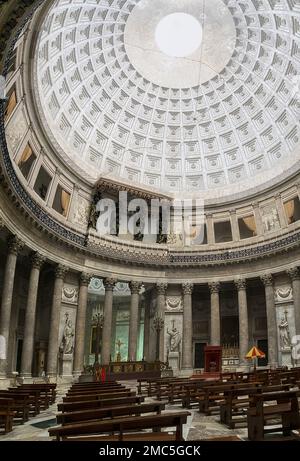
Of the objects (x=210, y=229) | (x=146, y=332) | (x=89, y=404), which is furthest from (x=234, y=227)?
(x=89, y=404)

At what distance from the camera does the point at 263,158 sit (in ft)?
117

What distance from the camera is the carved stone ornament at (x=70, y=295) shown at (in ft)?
99.9

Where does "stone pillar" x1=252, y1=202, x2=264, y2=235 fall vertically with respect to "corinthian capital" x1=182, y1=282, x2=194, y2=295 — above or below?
above

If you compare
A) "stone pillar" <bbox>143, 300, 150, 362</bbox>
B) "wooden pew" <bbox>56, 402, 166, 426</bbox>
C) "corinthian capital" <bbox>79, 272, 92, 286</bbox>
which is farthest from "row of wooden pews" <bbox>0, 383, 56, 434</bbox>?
"stone pillar" <bbox>143, 300, 150, 362</bbox>

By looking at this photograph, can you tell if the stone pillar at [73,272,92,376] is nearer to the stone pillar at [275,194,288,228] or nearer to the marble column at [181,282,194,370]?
the marble column at [181,282,194,370]

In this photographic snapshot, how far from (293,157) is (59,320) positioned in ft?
77.0

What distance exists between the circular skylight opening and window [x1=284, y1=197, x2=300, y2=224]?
16.4 meters

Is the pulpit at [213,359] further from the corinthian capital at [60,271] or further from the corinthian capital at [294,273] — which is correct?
the corinthian capital at [60,271]

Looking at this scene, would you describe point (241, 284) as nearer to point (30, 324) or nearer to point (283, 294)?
point (283, 294)

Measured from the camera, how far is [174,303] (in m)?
35.1

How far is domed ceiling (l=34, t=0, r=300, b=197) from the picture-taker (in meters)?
30.6

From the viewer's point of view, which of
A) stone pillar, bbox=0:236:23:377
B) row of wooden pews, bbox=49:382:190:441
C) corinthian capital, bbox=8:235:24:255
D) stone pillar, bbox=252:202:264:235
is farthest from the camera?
stone pillar, bbox=252:202:264:235

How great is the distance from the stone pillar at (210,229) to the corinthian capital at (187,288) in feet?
14.8
